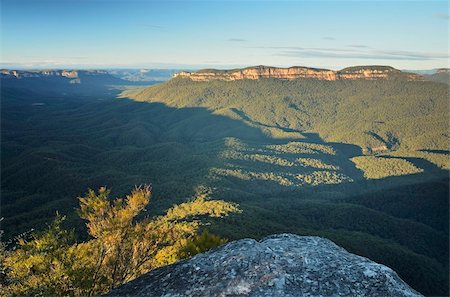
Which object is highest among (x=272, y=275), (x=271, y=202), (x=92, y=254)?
(x=272, y=275)

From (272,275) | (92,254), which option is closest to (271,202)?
(92,254)

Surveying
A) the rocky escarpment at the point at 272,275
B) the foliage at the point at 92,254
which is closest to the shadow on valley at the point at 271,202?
the foliage at the point at 92,254

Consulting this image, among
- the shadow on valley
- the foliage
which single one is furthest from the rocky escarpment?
the shadow on valley

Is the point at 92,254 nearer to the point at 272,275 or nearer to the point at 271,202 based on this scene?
the point at 272,275

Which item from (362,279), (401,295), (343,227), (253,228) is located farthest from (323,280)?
(343,227)

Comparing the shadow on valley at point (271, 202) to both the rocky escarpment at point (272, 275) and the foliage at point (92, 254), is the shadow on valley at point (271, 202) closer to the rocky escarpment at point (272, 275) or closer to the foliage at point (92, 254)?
the foliage at point (92, 254)

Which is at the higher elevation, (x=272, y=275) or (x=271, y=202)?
(x=272, y=275)
